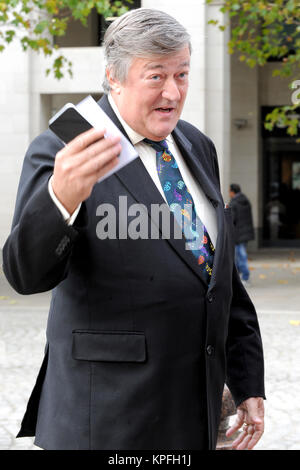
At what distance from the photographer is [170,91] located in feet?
7.22

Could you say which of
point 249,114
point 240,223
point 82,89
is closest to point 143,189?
point 240,223

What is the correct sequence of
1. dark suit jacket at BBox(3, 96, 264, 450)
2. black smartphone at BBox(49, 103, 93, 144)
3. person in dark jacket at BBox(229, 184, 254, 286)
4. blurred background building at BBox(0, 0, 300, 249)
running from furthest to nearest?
1. blurred background building at BBox(0, 0, 300, 249)
2. person in dark jacket at BBox(229, 184, 254, 286)
3. dark suit jacket at BBox(3, 96, 264, 450)
4. black smartphone at BBox(49, 103, 93, 144)

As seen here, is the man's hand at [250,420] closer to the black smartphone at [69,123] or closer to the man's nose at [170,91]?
the man's nose at [170,91]

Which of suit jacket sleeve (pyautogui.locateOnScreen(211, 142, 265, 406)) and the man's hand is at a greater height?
suit jacket sleeve (pyautogui.locateOnScreen(211, 142, 265, 406))

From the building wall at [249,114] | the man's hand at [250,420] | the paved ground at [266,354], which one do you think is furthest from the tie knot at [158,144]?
the building wall at [249,114]

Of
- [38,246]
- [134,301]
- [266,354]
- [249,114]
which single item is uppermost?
[249,114]

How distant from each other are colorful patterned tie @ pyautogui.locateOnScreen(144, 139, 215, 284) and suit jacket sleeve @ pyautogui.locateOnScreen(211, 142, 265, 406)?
321 millimetres

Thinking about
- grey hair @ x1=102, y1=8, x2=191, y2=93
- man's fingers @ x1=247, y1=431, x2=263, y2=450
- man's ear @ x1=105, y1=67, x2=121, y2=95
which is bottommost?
man's fingers @ x1=247, y1=431, x2=263, y2=450

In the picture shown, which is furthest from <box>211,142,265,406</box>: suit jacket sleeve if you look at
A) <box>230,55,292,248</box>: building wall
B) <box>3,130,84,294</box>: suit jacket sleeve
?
<box>230,55,292,248</box>: building wall

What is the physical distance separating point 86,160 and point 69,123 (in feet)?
0.54

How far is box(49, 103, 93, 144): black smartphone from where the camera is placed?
1887mm

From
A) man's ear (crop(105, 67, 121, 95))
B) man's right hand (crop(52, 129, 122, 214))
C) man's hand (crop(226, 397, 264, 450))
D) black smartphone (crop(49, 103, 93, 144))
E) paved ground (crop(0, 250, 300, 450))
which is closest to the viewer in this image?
man's right hand (crop(52, 129, 122, 214))

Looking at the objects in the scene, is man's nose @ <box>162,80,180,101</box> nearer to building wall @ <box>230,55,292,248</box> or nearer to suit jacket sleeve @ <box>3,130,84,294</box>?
suit jacket sleeve @ <box>3,130,84,294</box>

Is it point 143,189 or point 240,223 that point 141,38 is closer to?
point 143,189
